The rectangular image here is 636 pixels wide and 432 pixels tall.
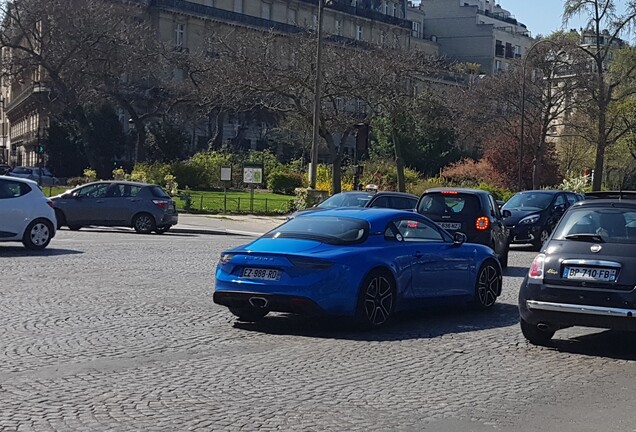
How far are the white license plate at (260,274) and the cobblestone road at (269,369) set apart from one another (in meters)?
0.63

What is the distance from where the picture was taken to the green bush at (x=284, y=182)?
59.8 meters

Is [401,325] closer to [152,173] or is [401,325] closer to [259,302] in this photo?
[259,302]

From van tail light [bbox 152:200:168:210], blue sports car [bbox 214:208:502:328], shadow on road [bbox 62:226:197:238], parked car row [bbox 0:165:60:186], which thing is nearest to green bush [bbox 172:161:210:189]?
parked car row [bbox 0:165:60:186]

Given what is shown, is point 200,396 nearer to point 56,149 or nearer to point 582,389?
point 582,389

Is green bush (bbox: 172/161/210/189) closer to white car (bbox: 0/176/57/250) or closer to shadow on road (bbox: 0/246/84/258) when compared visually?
shadow on road (bbox: 0/246/84/258)

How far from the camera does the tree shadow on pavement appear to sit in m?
10.9

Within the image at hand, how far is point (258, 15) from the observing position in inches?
3996

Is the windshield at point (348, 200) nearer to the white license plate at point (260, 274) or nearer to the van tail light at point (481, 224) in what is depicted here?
the van tail light at point (481, 224)

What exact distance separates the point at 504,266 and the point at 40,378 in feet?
46.0

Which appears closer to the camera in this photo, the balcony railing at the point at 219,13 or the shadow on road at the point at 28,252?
the shadow on road at the point at 28,252

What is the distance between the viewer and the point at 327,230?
12.2 m

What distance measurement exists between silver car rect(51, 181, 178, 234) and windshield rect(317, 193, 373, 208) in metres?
8.89

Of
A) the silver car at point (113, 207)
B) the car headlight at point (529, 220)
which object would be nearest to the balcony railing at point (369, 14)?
the silver car at point (113, 207)

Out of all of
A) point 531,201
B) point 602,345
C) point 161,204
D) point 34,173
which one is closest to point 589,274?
point 602,345
